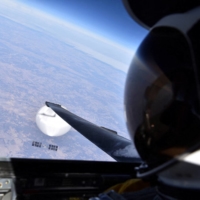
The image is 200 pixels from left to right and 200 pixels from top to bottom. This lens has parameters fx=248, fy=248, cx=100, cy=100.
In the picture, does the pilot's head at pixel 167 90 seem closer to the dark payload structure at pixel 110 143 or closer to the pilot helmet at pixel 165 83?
the pilot helmet at pixel 165 83

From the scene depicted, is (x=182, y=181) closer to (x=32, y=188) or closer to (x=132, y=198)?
(x=132, y=198)

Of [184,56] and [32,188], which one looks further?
[32,188]

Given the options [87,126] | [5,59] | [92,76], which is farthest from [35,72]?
[87,126]

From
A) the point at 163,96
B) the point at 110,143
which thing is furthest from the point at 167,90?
the point at 110,143

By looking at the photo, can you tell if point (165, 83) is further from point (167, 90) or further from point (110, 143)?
point (110, 143)

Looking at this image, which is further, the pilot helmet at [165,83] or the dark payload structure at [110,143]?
the dark payload structure at [110,143]

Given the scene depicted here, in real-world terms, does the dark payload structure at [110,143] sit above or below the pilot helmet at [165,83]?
below

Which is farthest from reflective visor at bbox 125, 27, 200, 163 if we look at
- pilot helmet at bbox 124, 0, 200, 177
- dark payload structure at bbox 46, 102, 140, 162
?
dark payload structure at bbox 46, 102, 140, 162

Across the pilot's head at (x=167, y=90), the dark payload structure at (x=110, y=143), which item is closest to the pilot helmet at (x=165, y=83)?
the pilot's head at (x=167, y=90)
